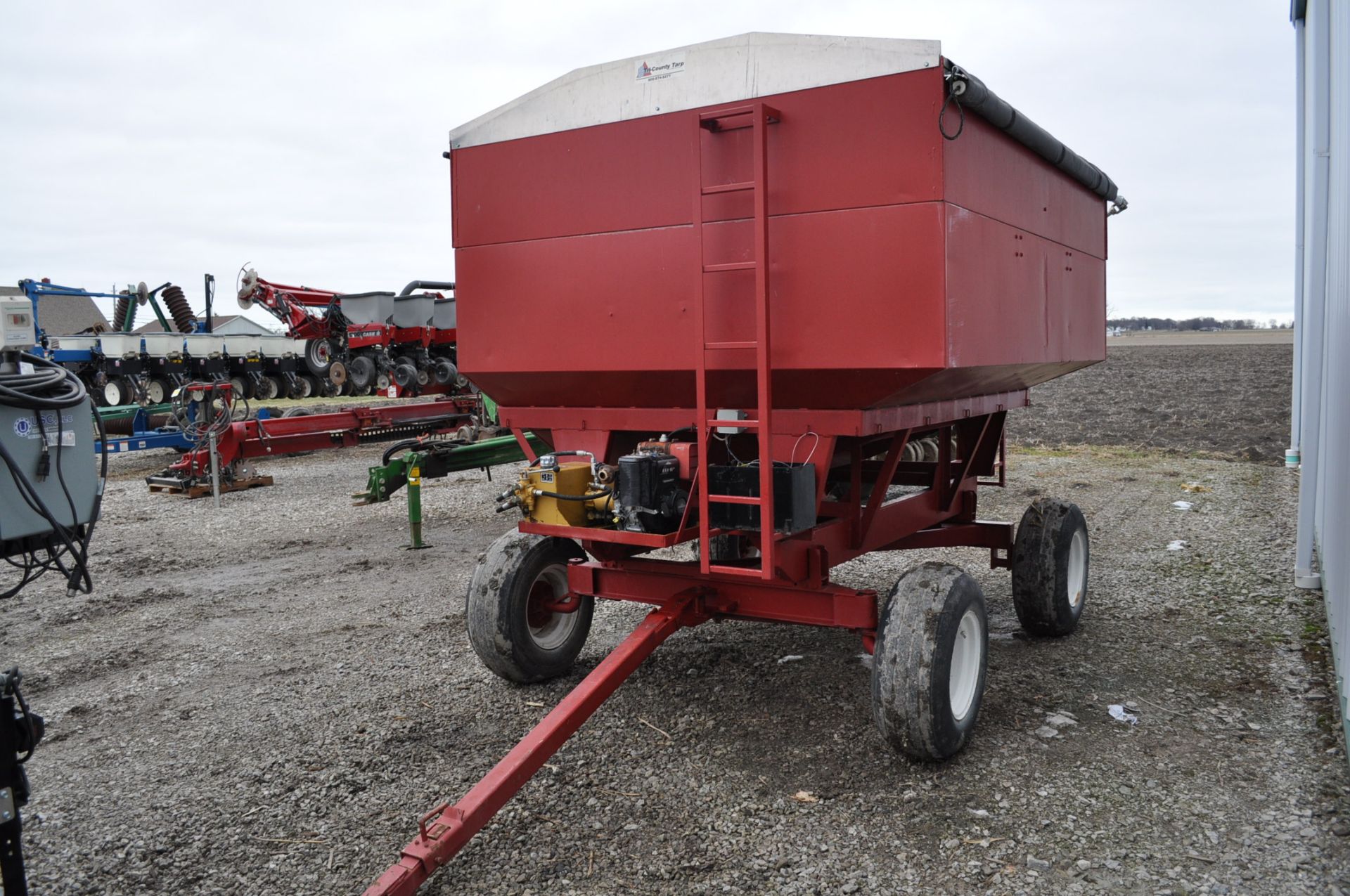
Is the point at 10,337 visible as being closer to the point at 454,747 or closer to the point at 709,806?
the point at 454,747

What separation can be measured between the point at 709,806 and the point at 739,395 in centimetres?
171

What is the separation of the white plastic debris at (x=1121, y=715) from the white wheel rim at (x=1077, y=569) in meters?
1.20

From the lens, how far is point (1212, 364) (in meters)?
30.4

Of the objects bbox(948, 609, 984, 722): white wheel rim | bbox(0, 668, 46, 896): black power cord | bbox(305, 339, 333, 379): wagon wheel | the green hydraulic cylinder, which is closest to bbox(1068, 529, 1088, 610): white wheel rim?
bbox(948, 609, 984, 722): white wheel rim

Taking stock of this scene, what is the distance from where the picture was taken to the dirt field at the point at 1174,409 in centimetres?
1609

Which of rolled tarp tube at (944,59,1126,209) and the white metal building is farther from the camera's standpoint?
the white metal building

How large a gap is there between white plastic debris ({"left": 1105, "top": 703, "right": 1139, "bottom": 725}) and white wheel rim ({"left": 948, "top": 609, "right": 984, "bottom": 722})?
2.60ft

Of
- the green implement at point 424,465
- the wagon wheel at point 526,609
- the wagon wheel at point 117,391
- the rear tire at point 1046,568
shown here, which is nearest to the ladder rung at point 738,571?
the wagon wheel at point 526,609

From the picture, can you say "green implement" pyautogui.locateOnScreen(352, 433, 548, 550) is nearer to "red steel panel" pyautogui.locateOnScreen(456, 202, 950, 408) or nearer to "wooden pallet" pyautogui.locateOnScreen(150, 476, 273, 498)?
"wooden pallet" pyautogui.locateOnScreen(150, 476, 273, 498)

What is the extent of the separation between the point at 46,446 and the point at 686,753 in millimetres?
2682

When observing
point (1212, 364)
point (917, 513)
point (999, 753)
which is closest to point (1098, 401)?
point (1212, 364)

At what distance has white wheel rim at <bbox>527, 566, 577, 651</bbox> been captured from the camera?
5.03 metres

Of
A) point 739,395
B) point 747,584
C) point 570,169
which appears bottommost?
point 747,584

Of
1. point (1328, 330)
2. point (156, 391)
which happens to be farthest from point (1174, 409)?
point (156, 391)
